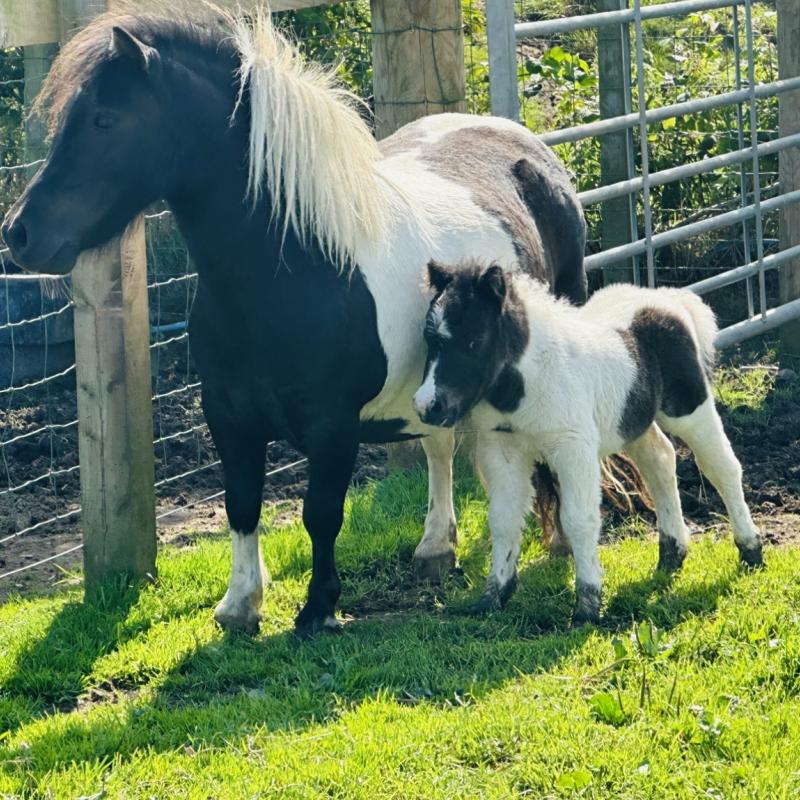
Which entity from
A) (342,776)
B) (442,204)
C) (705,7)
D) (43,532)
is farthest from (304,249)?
(705,7)

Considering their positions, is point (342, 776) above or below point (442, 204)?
below

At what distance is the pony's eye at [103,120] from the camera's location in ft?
14.5

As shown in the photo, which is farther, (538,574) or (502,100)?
(502,100)

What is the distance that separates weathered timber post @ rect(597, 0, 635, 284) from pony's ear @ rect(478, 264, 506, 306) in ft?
11.0

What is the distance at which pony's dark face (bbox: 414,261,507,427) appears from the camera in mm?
4742

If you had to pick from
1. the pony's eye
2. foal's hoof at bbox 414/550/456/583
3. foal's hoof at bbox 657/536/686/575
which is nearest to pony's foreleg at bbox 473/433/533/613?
foal's hoof at bbox 414/550/456/583

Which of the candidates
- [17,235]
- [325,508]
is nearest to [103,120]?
[17,235]

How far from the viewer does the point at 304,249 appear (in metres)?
4.77

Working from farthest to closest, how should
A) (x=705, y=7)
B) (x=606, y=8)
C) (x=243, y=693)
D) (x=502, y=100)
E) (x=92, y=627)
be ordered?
(x=606, y=8) < (x=705, y=7) < (x=502, y=100) < (x=92, y=627) < (x=243, y=693)

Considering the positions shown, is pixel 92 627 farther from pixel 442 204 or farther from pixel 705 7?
pixel 705 7

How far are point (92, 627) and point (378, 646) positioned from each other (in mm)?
1084

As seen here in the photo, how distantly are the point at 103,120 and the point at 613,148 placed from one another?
454cm

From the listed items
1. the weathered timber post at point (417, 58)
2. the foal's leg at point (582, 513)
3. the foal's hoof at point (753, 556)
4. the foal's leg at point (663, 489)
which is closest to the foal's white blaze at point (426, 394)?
the foal's leg at point (582, 513)

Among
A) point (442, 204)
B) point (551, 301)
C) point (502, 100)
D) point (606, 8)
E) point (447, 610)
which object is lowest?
point (447, 610)
